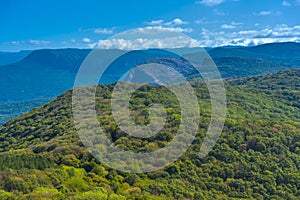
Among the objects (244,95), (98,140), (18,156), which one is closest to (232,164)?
(98,140)

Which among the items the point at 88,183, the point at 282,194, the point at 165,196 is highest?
the point at 88,183

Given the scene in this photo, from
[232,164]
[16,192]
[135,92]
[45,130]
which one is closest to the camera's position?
[16,192]

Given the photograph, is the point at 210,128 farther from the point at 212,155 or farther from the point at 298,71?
the point at 298,71

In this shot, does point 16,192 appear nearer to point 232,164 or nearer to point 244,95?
point 232,164

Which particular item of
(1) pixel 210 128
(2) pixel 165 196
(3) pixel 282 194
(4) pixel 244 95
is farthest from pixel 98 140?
(4) pixel 244 95

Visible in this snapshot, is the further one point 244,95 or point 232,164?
point 244,95

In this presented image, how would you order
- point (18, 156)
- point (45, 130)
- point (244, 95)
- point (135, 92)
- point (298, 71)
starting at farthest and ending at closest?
1. point (298, 71)
2. point (244, 95)
3. point (135, 92)
4. point (45, 130)
5. point (18, 156)

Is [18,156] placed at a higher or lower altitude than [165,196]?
higher
